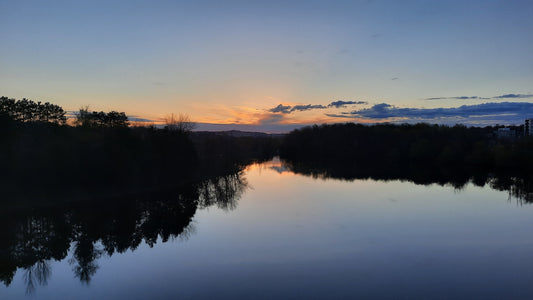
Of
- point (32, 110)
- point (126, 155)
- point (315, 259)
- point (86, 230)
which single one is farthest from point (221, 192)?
point (32, 110)

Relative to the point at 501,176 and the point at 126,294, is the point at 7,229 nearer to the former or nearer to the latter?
the point at 126,294

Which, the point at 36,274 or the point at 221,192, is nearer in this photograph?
the point at 36,274

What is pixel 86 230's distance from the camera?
14797 mm

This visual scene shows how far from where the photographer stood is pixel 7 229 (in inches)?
576

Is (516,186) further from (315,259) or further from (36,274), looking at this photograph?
(36,274)

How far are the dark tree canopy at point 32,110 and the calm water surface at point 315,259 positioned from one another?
22308mm

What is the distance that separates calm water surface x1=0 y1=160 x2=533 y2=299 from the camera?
917 centimetres

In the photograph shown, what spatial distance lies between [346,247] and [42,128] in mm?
23810

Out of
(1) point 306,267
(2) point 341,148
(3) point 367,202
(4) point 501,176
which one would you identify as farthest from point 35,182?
(2) point 341,148

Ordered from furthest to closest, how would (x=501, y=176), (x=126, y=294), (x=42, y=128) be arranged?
1. (x=501, y=176)
2. (x=42, y=128)
3. (x=126, y=294)

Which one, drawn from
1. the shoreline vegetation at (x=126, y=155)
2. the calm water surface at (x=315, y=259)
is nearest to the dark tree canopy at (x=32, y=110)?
the shoreline vegetation at (x=126, y=155)

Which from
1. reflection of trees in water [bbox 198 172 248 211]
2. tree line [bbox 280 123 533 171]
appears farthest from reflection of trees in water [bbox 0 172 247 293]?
tree line [bbox 280 123 533 171]

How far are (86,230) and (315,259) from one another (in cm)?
990

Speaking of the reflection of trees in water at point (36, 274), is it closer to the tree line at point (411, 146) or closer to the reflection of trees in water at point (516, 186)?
the reflection of trees in water at point (516, 186)
